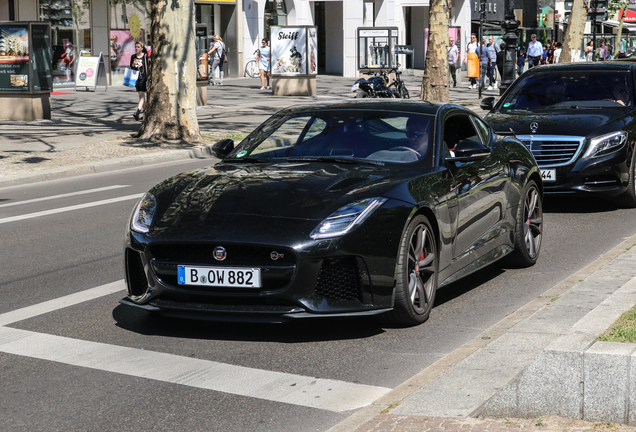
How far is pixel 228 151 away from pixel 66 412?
10.2 ft

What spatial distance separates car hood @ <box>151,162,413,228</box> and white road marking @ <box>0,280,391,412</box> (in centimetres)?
Result: 83

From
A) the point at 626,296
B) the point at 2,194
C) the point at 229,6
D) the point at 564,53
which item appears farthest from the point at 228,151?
the point at 229,6

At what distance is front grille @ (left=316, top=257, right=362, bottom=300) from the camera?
5.45 meters

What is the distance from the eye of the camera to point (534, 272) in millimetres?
7719

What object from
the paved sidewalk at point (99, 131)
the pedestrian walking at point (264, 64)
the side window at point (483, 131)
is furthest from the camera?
the pedestrian walking at point (264, 64)

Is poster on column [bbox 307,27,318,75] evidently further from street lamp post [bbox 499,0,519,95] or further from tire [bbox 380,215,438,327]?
tire [bbox 380,215,438,327]

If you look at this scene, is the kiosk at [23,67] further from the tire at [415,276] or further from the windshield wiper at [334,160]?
the tire at [415,276]

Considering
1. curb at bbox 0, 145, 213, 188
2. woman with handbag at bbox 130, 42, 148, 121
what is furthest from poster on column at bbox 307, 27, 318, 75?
curb at bbox 0, 145, 213, 188

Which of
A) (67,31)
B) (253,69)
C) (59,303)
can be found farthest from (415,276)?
(253,69)

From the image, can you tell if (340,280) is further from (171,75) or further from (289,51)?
(289,51)

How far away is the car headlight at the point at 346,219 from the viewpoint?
214 inches

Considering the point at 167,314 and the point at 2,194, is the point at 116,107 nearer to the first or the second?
the point at 2,194

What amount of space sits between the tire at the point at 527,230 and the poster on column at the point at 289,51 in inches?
894

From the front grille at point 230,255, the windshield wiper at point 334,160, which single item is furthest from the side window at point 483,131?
the front grille at point 230,255
